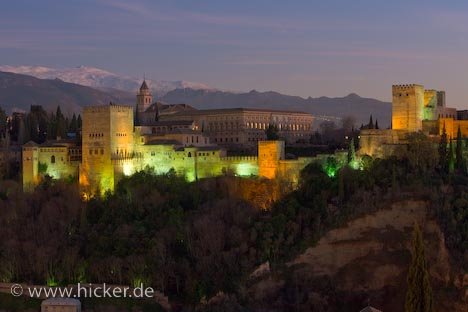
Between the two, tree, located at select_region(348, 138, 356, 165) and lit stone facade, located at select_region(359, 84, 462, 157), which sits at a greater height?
lit stone facade, located at select_region(359, 84, 462, 157)

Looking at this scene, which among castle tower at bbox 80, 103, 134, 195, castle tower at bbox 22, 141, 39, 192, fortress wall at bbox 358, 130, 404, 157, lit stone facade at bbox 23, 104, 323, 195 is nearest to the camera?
fortress wall at bbox 358, 130, 404, 157

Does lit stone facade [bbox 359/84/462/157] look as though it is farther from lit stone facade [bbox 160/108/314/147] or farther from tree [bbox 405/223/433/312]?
tree [bbox 405/223/433/312]

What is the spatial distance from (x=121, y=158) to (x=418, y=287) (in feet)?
73.6

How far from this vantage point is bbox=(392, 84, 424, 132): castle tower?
47.1 meters

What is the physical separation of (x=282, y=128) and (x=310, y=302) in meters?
26.6

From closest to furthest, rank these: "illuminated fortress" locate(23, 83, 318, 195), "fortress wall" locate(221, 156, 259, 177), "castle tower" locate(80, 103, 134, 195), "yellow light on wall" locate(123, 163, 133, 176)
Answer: "illuminated fortress" locate(23, 83, 318, 195) → "fortress wall" locate(221, 156, 259, 177) → "castle tower" locate(80, 103, 134, 195) → "yellow light on wall" locate(123, 163, 133, 176)

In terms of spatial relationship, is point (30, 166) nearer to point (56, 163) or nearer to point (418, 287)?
point (56, 163)

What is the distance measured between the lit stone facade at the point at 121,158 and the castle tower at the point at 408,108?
6439mm

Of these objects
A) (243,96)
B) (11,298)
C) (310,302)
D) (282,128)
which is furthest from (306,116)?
(243,96)

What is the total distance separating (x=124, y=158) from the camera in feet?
153

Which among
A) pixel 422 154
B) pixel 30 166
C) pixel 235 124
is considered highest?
pixel 235 124

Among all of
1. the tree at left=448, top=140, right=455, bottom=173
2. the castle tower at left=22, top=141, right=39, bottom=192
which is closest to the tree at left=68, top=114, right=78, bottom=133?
the castle tower at left=22, top=141, right=39, bottom=192

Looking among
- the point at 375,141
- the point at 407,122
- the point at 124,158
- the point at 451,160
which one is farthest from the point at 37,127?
the point at 451,160

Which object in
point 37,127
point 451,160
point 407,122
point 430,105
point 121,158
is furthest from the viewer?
point 37,127
